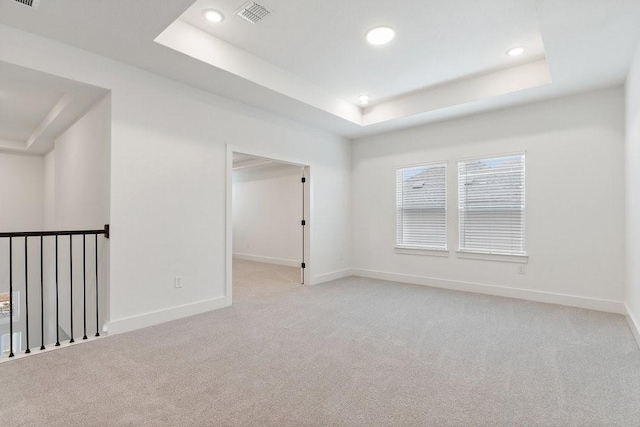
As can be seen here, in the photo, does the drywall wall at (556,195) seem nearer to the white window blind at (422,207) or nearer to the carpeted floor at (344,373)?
the white window blind at (422,207)

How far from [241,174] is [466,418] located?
818 cm

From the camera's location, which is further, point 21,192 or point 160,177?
point 21,192

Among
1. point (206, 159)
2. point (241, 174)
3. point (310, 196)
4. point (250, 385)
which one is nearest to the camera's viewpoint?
point (250, 385)

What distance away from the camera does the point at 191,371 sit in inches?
92.0

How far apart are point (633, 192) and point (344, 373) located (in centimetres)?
331

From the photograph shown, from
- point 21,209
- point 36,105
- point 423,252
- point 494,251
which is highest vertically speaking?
point 36,105

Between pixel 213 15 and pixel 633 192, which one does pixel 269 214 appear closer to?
pixel 213 15

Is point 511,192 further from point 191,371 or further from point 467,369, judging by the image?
point 191,371

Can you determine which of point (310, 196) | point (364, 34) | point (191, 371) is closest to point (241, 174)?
point (310, 196)

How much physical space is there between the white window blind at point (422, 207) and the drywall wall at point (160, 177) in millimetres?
2564

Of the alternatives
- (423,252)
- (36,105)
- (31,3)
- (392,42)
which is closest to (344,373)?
(392,42)

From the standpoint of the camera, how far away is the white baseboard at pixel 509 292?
384 cm

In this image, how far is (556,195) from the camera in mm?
4152

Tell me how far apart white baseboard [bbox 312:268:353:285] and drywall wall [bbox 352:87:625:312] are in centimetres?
124
